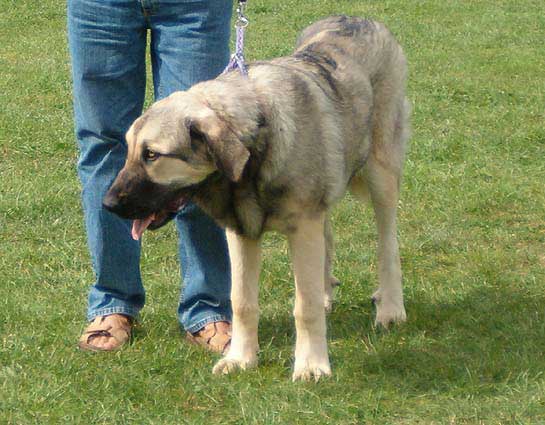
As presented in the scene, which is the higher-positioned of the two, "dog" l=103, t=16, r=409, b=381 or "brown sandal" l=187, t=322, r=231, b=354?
"dog" l=103, t=16, r=409, b=381

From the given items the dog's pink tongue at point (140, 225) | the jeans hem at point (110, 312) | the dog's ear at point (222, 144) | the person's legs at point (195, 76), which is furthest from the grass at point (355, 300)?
the dog's ear at point (222, 144)

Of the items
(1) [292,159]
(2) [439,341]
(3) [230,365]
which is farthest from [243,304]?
(2) [439,341]

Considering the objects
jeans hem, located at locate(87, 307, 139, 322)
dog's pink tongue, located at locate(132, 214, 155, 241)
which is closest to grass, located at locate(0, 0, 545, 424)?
jeans hem, located at locate(87, 307, 139, 322)

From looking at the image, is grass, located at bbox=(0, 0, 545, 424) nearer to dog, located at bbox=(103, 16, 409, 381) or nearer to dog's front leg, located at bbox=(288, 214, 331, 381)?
dog's front leg, located at bbox=(288, 214, 331, 381)

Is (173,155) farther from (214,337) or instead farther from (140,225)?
(214,337)

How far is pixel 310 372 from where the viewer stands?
15.3 feet

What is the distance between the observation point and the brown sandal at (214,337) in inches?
199

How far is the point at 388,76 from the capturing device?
5445 millimetres

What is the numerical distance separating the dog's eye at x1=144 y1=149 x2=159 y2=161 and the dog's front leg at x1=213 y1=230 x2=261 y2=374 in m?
0.81

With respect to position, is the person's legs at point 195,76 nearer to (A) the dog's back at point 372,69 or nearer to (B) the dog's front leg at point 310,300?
(A) the dog's back at point 372,69

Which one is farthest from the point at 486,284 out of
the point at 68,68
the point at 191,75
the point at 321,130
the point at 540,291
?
the point at 68,68

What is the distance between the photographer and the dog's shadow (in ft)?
15.5

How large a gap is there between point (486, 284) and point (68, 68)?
21.9 feet

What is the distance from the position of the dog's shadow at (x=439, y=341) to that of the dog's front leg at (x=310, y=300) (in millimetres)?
143
